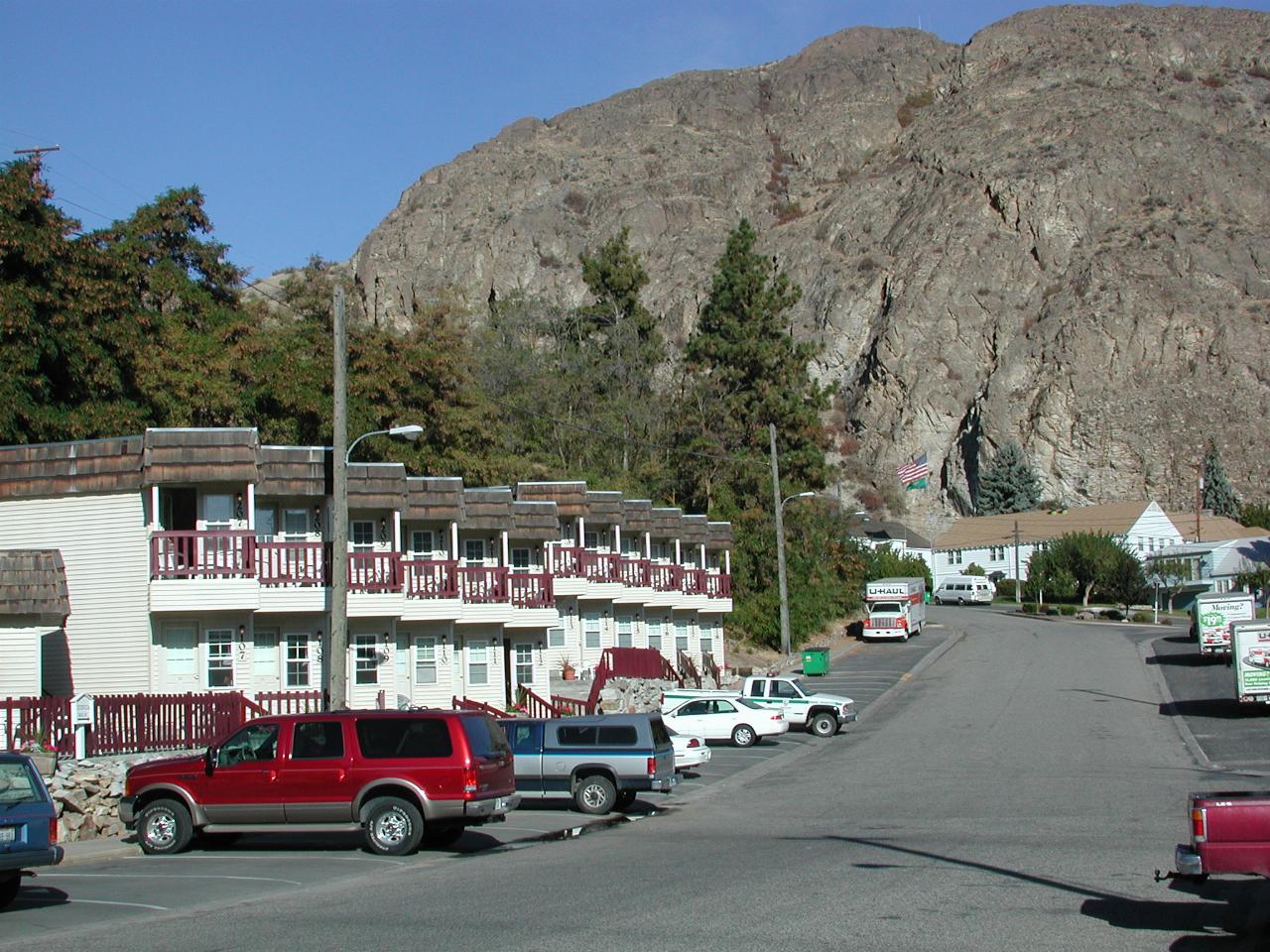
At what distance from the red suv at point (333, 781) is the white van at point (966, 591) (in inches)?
3400

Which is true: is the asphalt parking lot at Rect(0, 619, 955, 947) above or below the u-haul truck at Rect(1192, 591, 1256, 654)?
below

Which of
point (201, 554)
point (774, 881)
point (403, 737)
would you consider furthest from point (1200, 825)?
point (201, 554)

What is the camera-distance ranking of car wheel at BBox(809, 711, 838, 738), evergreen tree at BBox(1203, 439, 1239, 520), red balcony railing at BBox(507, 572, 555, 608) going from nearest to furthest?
car wheel at BBox(809, 711, 838, 738)
red balcony railing at BBox(507, 572, 555, 608)
evergreen tree at BBox(1203, 439, 1239, 520)

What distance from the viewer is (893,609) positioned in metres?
67.7

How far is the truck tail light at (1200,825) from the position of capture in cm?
1071

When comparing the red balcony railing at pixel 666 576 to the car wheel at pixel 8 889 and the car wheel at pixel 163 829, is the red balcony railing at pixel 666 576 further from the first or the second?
the car wheel at pixel 8 889

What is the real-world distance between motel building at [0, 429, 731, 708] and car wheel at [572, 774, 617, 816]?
28.1ft

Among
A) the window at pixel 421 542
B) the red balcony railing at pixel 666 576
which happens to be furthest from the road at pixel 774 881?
the red balcony railing at pixel 666 576

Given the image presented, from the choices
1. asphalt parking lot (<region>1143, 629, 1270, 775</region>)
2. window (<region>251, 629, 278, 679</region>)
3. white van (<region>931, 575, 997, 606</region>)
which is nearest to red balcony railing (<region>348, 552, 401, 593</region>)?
window (<region>251, 629, 278, 679</region>)

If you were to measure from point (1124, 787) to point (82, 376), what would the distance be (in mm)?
31055

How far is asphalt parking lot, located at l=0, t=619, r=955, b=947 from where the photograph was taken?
13.9 m

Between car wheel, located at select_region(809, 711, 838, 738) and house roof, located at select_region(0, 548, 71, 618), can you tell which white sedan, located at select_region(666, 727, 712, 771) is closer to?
car wheel, located at select_region(809, 711, 838, 738)

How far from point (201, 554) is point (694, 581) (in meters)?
A: 28.9

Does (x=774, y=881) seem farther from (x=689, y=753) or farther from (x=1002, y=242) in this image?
(x=1002, y=242)
